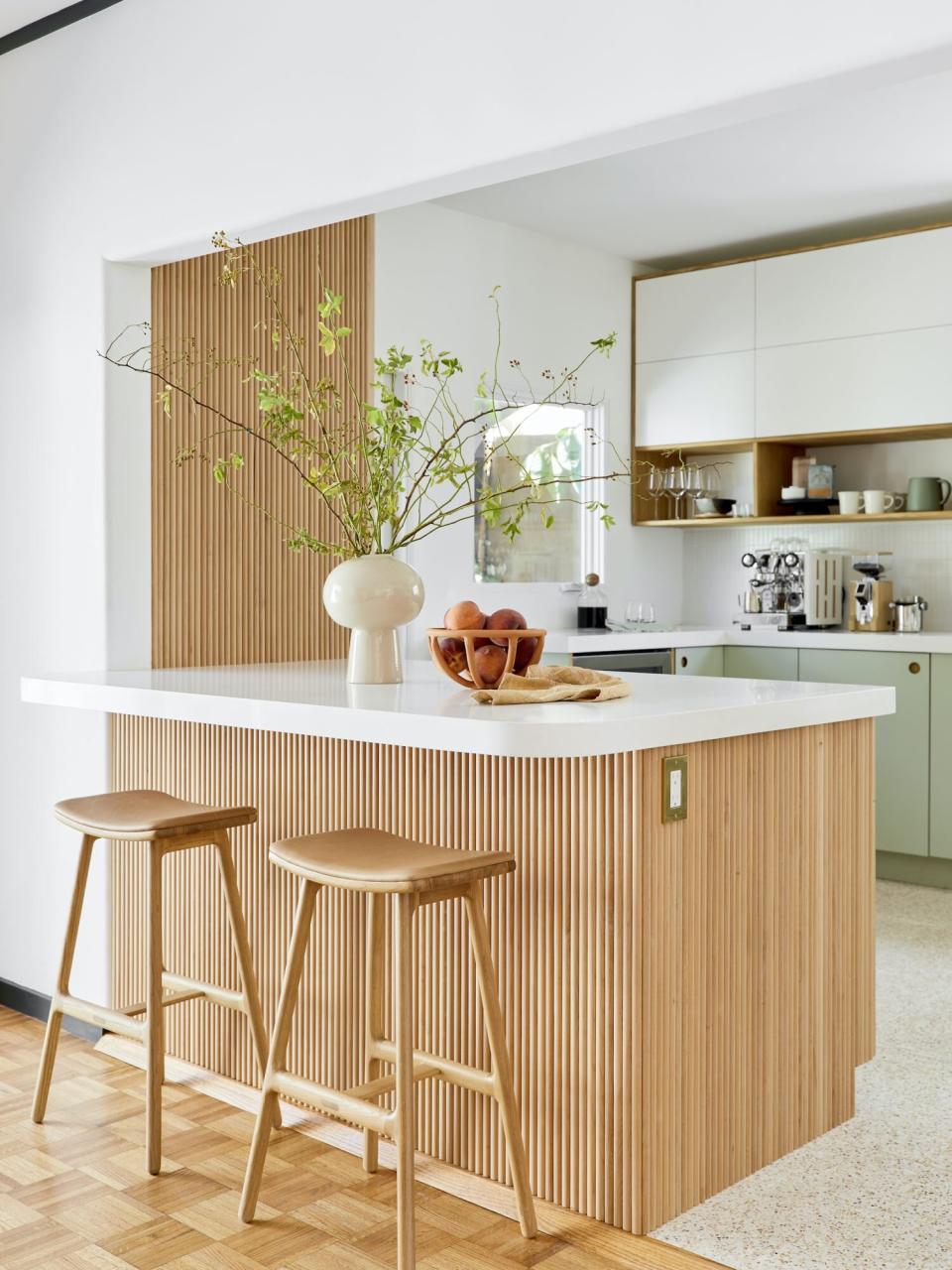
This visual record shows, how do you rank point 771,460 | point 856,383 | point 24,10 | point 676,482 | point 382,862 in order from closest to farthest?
1. point 382,862
2. point 24,10
3. point 856,383
4. point 771,460
5. point 676,482

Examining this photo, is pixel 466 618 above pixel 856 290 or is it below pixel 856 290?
below

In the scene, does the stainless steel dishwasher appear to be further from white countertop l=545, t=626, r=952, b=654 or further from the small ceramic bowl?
the small ceramic bowl

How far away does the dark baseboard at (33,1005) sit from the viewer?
336 cm

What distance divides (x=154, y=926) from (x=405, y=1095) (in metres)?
0.77

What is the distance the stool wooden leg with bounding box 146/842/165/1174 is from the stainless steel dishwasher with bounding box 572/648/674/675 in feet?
8.47

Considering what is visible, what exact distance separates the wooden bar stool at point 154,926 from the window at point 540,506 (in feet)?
9.16

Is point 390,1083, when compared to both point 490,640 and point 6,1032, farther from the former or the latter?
point 6,1032

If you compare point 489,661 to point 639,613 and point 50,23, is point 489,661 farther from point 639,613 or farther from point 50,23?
point 639,613

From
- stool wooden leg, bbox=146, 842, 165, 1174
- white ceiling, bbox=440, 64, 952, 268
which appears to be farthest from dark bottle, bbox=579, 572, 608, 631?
stool wooden leg, bbox=146, 842, 165, 1174

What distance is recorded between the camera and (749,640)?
18.1 ft

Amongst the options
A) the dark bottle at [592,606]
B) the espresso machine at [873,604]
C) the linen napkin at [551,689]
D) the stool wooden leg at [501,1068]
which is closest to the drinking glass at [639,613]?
the dark bottle at [592,606]

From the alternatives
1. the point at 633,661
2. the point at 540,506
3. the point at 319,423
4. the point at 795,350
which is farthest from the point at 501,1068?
the point at 795,350

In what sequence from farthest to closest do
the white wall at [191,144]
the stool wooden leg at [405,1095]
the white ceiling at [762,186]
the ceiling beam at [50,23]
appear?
1. the white ceiling at [762,186]
2. the ceiling beam at [50,23]
3. the white wall at [191,144]
4. the stool wooden leg at [405,1095]

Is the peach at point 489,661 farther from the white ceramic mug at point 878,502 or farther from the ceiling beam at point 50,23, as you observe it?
the white ceramic mug at point 878,502
